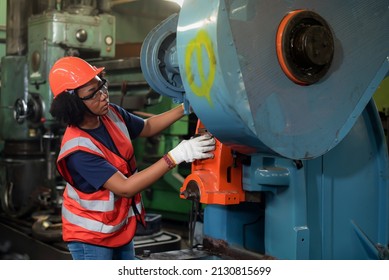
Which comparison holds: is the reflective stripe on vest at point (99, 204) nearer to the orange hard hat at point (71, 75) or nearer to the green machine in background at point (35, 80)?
the orange hard hat at point (71, 75)

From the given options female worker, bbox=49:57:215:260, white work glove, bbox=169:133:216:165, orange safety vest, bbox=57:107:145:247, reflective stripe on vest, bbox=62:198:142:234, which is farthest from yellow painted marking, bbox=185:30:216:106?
reflective stripe on vest, bbox=62:198:142:234

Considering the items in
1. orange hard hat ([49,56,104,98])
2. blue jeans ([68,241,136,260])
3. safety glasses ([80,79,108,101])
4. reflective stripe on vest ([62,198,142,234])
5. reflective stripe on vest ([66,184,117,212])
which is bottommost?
blue jeans ([68,241,136,260])

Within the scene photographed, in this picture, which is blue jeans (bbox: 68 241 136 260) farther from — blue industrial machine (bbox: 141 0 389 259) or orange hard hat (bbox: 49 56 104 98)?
orange hard hat (bbox: 49 56 104 98)

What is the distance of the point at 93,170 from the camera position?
167 cm

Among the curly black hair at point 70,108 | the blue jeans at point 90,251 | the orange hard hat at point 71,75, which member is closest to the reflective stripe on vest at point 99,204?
the blue jeans at point 90,251

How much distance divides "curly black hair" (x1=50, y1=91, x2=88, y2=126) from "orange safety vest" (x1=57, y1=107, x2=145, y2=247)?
0.04 m

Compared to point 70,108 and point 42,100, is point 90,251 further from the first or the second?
point 42,100

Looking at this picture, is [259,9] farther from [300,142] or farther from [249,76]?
[300,142]

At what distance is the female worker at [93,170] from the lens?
167 cm

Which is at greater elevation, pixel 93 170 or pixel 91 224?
pixel 93 170

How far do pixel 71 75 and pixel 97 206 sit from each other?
18.9 inches

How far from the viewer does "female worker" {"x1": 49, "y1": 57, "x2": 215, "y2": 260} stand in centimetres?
167

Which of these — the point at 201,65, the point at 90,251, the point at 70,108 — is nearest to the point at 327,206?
the point at 201,65
